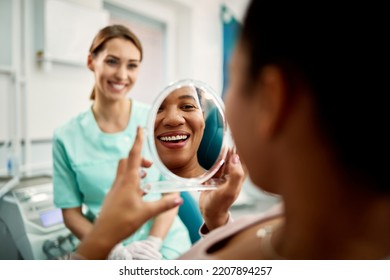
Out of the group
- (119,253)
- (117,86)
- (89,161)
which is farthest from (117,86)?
(119,253)

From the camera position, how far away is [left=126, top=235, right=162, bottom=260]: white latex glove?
72 centimetres

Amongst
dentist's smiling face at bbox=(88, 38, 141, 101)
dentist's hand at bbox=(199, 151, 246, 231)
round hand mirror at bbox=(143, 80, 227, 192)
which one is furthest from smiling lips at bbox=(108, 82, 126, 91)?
dentist's hand at bbox=(199, 151, 246, 231)

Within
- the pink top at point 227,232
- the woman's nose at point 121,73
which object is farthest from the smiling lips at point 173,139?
the woman's nose at point 121,73

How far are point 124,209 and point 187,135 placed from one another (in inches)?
7.1

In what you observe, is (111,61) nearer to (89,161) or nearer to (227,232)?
(89,161)

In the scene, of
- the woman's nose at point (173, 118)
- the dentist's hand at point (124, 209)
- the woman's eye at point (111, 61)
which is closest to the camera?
the dentist's hand at point (124, 209)

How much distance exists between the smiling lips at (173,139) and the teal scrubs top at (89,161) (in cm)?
25

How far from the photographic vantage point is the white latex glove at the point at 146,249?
28.2 inches

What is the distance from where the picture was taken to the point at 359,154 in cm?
34

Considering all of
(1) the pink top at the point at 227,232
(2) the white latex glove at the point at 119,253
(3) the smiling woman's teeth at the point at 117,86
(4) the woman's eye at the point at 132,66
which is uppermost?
(4) the woman's eye at the point at 132,66

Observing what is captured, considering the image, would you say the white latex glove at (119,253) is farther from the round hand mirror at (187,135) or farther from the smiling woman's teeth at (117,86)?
the smiling woman's teeth at (117,86)
